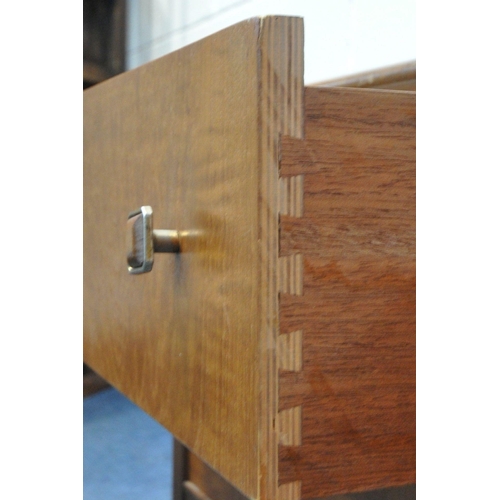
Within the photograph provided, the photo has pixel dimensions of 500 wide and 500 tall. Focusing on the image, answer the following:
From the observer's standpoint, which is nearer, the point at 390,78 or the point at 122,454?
the point at 390,78

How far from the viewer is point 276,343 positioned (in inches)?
12.9

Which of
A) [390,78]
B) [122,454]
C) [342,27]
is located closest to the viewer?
[390,78]

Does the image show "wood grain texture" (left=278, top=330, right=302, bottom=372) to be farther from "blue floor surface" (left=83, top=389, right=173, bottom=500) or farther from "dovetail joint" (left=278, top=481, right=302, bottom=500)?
"blue floor surface" (left=83, top=389, right=173, bottom=500)

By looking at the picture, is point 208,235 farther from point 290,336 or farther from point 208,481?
point 208,481

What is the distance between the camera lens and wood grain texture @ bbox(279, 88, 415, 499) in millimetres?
337

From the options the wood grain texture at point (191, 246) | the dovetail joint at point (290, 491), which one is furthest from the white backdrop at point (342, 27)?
the dovetail joint at point (290, 491)

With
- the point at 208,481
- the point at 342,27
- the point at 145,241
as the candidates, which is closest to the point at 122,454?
the point at 208,481

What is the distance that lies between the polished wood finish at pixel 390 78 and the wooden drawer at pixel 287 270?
1.05ft

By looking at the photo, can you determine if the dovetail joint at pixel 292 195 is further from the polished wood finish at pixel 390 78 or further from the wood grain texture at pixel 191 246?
the polished wood finish at pixel 390 78

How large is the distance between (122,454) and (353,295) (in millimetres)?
1371

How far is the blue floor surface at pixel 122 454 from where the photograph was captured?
1402 mm

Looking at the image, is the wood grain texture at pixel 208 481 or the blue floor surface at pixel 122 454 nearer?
the wood grain texture at pixel 208 481

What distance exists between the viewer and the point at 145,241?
1.32 ft
